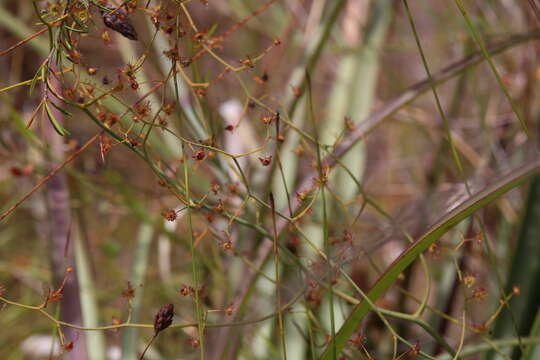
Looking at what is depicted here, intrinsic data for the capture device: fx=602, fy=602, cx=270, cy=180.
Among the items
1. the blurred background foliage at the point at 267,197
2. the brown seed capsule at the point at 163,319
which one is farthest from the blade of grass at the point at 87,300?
the brown seed capsule at the point at 163,319

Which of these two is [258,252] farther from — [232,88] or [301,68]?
[232,88]

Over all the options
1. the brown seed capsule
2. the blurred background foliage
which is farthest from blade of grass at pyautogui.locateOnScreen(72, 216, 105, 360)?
the brown seed capsule

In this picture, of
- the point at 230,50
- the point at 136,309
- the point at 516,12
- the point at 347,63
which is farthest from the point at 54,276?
the point at 230,50

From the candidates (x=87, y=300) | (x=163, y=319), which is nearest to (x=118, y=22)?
(x=163, y=319)

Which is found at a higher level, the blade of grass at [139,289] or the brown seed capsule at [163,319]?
the blade of grass at [139,289]

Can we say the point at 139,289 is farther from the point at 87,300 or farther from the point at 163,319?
the point at 163,319

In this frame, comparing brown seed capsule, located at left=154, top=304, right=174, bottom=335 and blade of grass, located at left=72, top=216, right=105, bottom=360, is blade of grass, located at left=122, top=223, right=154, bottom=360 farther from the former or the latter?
brown seed capsule, located at left=154, top=304, right=174, bottom=335

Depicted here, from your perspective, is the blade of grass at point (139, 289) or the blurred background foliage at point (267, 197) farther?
the blade of grass at point (139, 289)

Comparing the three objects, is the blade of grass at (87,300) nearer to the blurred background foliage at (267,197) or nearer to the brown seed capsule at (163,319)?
the blurred background foliage at (267,197)

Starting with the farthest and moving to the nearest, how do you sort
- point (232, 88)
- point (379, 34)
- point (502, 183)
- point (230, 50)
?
point (230, 50) → point (232, 88) → point (379, 34) → point (502, 183)
